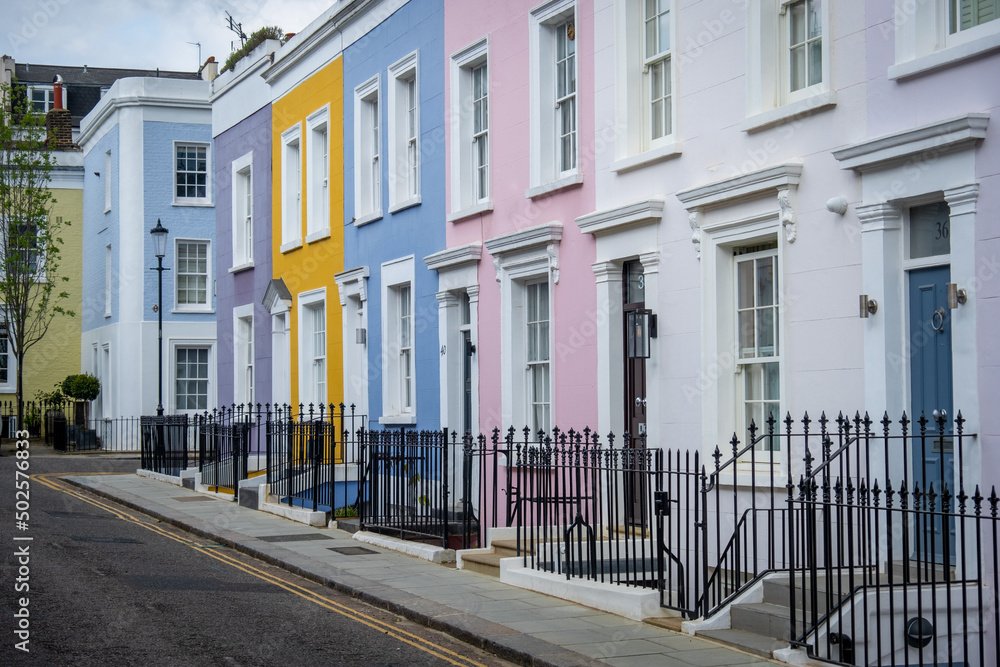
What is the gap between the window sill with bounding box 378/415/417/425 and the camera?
17.3m

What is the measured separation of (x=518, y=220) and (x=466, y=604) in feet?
19.6

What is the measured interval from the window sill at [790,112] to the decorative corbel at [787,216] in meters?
0.68

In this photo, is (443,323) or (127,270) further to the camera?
(127,270)

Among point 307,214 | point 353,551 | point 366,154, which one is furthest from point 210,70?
point 353,551

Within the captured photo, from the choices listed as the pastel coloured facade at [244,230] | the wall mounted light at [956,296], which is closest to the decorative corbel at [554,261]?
the wall mounted light at [956,296]

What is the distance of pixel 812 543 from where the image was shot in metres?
7.55

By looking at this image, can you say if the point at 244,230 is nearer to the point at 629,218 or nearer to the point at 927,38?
the point at 629,218

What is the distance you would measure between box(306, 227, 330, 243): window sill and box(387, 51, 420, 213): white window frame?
2716 mm

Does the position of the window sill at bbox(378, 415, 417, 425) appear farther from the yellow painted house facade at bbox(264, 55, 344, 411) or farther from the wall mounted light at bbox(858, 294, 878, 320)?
the wall mounted light at bbox(858, 294, 878, 320)

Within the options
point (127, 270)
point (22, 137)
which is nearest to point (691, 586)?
point (127, 270)

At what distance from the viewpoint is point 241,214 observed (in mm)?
24391

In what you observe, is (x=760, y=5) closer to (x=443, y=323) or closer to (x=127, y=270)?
(x=443, y=323)

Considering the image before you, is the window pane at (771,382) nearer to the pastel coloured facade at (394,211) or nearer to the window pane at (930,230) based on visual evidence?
the window pane at (930,230)

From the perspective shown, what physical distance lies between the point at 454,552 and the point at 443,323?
14.8 ft
